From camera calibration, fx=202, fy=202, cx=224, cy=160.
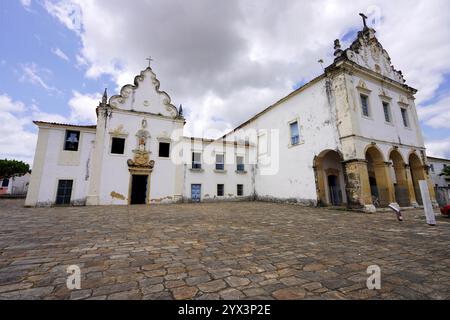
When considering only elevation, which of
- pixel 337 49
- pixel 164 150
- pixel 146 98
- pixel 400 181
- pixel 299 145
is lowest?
pixel 400 181

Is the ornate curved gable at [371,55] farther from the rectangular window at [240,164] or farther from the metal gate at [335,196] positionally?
the rectangular window at [240,164]

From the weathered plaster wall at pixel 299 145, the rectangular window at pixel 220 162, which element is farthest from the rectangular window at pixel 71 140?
the weathered plaster wall at pixel 299 145

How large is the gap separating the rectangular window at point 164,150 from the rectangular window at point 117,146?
2.87m

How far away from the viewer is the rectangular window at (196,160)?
61.7 ft

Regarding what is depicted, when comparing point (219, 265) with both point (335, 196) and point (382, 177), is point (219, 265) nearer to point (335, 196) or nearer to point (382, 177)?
point (382, 177)

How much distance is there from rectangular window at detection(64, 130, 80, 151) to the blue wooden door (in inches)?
375

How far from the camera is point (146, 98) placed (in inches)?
699

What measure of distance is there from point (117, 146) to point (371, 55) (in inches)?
820

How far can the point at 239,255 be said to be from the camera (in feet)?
12.0

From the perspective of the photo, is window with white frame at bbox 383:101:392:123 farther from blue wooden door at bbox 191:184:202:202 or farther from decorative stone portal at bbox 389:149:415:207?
blue wooden door at bbox 191:184:202:202

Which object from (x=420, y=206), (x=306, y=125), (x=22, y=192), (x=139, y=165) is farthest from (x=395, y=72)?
(x=22, y=192)

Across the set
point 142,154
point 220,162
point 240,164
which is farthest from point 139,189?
point 240,164

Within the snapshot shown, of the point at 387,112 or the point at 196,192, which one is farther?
the point at 196,192
